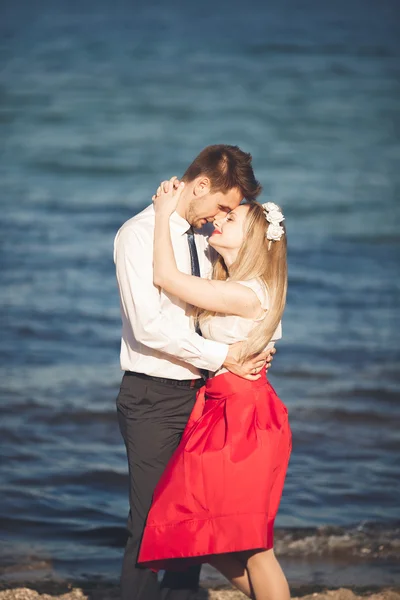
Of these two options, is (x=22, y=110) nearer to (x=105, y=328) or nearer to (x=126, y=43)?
(x=126, y=43)

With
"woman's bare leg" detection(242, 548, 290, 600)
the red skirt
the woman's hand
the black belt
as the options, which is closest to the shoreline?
"woman's bare leg" detection(242, 548, 290, 600)

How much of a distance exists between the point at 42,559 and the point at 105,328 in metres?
4.64

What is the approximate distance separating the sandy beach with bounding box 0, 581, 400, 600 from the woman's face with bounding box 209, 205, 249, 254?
1.48 m

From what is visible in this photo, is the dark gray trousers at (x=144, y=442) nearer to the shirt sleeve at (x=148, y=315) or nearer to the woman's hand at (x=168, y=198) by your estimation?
the shirt sleeve at (x=148, y=315)

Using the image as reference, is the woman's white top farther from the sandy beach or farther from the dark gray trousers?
the sandy beach

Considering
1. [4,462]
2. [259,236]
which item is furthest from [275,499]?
[4,462]

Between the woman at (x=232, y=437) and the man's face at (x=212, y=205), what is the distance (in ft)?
0.14

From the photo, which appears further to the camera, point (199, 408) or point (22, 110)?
point (22, 110)

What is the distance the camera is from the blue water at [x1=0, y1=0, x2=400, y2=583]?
477 cm

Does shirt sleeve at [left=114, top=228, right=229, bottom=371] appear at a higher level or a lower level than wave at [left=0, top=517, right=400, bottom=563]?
higher

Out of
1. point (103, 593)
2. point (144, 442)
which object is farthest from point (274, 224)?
point (103, 593)

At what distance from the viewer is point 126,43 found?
1794 centimetres

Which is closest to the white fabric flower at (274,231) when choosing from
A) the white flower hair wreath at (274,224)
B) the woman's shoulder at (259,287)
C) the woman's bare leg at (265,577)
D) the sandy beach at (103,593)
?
the white flower hair wreath at (274,224)

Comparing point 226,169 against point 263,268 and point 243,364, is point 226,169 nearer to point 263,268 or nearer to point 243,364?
point 263,268
